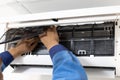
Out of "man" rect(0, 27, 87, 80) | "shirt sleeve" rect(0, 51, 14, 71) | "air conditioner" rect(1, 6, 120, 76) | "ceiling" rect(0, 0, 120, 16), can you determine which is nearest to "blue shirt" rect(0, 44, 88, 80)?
"man" rect(0, 27, 87, 80)

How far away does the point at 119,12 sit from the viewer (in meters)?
0.90

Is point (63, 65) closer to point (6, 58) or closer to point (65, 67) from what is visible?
point (65, 67)

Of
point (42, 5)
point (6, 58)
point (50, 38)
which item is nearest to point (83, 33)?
point (50, 38)

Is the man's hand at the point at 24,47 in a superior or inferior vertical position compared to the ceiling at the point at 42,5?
inferior

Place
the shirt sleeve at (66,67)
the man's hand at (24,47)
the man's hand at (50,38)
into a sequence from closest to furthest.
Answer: the shirt sleeve at (66,67) < the man's hand at (50,38) < the man's hand at (24,47)

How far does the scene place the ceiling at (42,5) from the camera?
165 cm

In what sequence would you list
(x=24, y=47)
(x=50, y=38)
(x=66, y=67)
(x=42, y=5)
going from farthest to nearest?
(x=42, y=5), (x=24, y=47), (x=50, y=38), (x=66, y=67)

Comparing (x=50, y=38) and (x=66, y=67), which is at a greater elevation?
(x=50, y=38)

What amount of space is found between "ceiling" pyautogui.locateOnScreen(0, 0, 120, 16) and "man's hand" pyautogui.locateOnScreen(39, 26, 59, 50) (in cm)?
63

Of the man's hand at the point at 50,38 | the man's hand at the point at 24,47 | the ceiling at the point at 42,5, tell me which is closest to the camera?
the man's hand at the point at 50,38

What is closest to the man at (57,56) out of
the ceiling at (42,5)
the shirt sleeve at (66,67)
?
the shirt sleeve at (66,67)

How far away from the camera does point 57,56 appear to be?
98 centimetres

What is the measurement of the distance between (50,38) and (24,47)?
209 mm

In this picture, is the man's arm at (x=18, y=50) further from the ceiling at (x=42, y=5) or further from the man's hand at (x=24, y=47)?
the ceiling at (x=42, y=5)
